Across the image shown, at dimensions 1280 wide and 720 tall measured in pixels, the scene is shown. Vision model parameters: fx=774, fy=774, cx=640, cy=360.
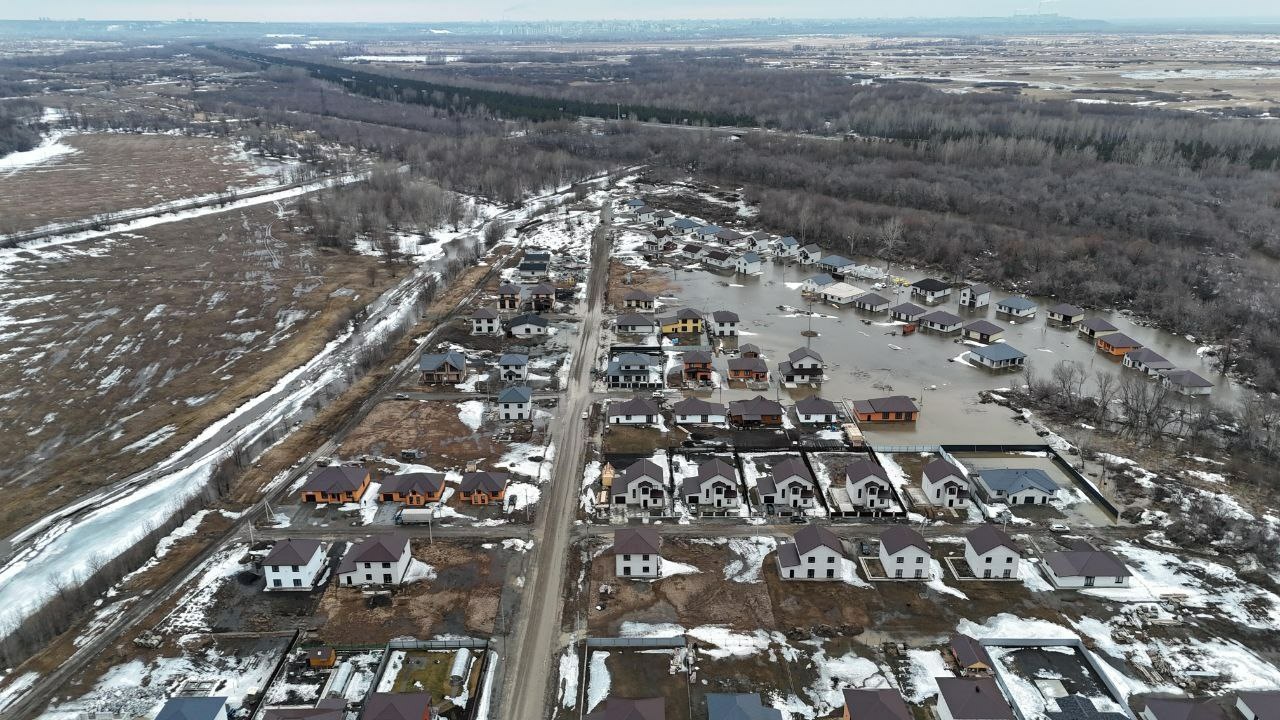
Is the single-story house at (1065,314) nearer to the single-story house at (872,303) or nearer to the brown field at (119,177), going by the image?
the single-story house at (872,303)

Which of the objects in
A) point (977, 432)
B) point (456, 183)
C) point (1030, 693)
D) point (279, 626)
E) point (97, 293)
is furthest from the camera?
point (456, 183)

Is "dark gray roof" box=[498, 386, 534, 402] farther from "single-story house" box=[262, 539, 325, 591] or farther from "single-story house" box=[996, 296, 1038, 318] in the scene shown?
"single-story house" box=[996, 296, 1038, 318]

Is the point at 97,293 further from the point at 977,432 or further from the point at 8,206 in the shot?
the point at 977,432

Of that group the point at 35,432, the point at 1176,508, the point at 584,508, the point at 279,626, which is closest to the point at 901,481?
the point at 1176,508

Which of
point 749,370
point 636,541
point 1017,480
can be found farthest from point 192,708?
point 749,370

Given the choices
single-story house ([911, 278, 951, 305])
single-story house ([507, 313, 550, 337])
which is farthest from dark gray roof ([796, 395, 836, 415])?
single-story house ([911, 278, 951, 305])

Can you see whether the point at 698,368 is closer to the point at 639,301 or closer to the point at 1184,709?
the point at 639,301
